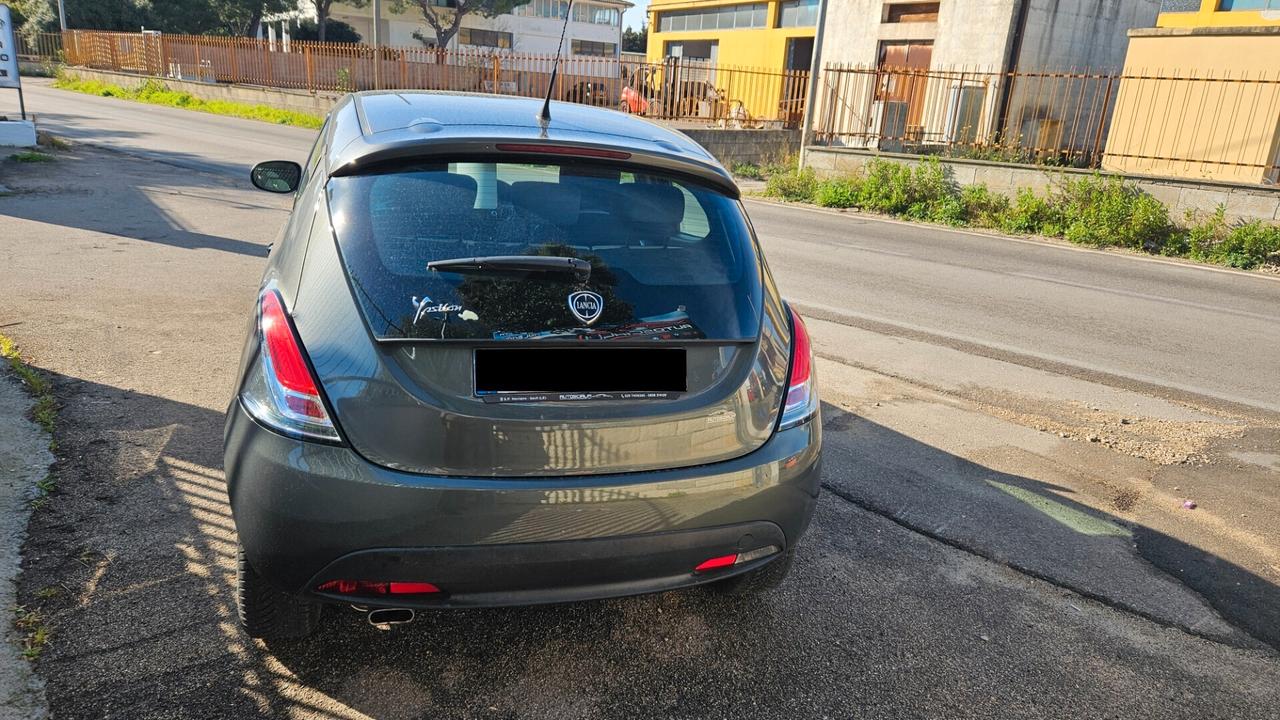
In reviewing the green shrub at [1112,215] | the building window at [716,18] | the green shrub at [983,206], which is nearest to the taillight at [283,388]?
the green shrub at [1112,215]

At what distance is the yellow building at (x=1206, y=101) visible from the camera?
14.7m

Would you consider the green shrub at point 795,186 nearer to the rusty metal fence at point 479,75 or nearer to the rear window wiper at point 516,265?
the rusty metal fence at point 479,75

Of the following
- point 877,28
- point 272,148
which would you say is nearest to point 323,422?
point 272,148

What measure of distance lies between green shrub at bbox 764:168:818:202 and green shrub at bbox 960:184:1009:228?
304 centimetres

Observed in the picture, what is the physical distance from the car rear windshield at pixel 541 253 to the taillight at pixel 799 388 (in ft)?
0.71

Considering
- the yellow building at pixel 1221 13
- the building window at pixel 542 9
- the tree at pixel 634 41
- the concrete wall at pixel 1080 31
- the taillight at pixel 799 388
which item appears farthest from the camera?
the tree at pixel 634 41

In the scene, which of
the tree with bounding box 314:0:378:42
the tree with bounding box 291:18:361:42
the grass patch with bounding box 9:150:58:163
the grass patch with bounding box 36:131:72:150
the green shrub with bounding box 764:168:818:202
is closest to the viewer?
the grass patch with bounding box 9:150:58:163

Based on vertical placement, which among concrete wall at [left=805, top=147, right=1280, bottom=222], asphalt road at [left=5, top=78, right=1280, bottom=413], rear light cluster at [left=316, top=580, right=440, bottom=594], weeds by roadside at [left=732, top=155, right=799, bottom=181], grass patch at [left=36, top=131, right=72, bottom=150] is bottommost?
asphalt road at [left=5, top=78, right=1280, bottom=413]

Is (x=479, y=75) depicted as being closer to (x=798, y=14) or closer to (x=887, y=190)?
(x=798, y=14)

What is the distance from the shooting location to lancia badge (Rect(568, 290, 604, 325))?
8.00 ft

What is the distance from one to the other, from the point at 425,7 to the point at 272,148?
119ft

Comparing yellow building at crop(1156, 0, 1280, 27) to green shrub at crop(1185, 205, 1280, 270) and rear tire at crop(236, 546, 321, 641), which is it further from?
rear tire at crop(236, 546, 321, 641)

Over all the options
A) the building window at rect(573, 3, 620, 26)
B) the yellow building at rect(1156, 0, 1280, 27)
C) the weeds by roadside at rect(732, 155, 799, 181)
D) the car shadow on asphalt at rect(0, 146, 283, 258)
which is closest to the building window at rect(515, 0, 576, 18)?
the building window at rect(573, 3, 620, 26)

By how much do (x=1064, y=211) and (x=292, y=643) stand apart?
44.6 ft
